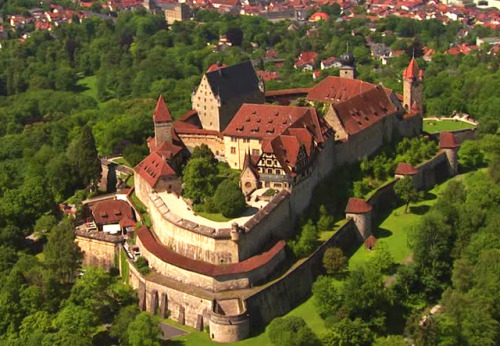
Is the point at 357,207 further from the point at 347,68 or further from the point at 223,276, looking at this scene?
the point at 347,68

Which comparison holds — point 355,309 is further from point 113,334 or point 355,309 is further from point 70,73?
point 70,73

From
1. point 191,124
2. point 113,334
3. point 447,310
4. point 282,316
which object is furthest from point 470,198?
point 113,334

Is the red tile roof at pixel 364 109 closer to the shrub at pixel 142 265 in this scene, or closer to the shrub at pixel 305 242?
the shrub at pixel 305 242

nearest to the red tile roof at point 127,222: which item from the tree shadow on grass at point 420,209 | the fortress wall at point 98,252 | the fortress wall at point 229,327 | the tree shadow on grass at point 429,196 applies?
the fortress wall at point 98,252

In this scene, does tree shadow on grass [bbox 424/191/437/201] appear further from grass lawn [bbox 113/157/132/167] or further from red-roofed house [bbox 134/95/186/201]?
grass lawn [bbox 113/157/132/167]

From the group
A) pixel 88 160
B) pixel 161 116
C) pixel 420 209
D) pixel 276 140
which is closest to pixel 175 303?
pixel 276 140
